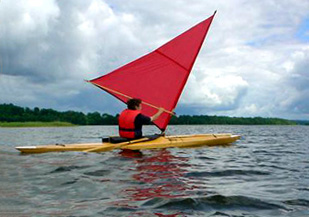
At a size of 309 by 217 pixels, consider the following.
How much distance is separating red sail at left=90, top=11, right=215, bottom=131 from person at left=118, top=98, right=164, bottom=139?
144 centimetres

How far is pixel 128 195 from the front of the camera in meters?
5.20

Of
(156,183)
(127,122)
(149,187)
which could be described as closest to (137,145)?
(127,122)

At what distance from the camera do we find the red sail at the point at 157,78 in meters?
12.6

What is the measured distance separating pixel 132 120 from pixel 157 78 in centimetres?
272

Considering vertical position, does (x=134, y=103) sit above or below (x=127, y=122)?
above

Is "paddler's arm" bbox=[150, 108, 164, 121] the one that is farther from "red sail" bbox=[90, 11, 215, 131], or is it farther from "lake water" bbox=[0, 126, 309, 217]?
"lake water" bbox=[0, 126, 309, 217]

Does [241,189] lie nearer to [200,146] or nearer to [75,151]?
[75,151]

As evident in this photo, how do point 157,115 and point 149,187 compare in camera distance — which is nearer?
point 149,187

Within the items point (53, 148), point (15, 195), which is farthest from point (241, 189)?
point (53, 148)

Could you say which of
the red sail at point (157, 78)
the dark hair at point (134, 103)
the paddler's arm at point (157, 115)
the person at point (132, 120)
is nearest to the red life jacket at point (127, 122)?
the person at point (132, 120)

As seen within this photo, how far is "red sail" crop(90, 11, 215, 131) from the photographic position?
41.4ft

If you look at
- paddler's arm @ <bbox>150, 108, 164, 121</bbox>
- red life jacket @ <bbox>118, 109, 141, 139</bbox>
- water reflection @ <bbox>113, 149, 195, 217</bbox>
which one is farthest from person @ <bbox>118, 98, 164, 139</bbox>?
water reflection @ <bbox>113, 149, 195, 217</bbox>

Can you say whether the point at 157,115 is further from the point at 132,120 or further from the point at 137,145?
the point at 137,145

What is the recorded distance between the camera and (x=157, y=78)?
1284cm
